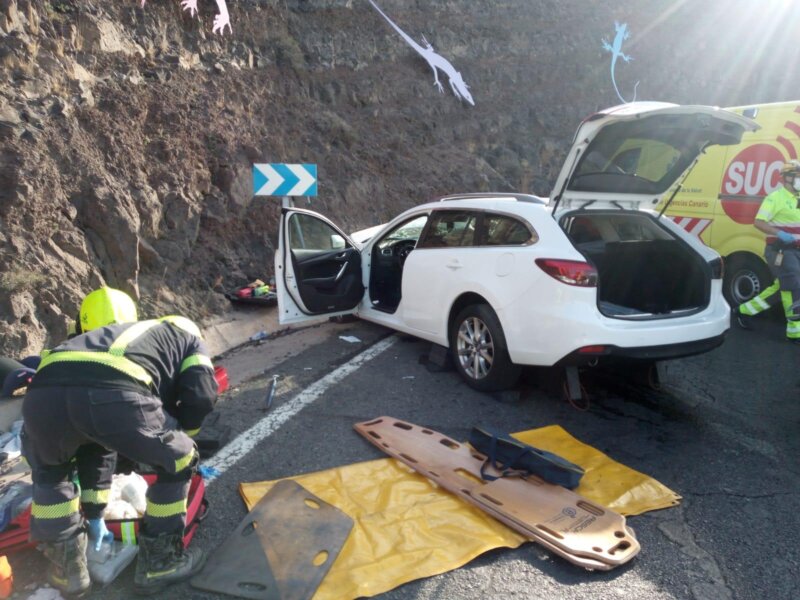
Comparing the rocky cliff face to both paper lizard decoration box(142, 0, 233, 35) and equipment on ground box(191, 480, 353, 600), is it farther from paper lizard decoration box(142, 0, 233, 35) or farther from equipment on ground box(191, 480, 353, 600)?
equipment on ground box(191, 480, 353, 600)

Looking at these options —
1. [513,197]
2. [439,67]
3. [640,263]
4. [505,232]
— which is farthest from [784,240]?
[439,67]

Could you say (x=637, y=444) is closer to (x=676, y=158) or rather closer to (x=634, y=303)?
(x=634, y=303)

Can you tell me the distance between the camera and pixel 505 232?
4652mm

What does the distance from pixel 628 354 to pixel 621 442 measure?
0.61 meters

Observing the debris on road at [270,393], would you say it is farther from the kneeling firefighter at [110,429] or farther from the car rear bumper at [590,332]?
the car rear bumper at [590,332]

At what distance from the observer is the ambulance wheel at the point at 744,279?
7115 mm

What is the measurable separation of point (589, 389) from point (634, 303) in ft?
2.74

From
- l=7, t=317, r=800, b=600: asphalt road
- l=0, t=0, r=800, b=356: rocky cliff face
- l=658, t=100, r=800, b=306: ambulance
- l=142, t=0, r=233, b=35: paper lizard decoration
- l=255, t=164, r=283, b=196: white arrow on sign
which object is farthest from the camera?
l=142, t=0, r=233, b=35: paper lizard decoration

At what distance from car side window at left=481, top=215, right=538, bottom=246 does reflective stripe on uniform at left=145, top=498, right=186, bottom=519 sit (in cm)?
297

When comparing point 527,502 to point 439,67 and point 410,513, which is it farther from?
point 439,67

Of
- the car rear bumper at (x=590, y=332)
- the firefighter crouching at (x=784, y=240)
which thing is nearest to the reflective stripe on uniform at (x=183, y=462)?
the car rear bumper at (x=590, y=332)

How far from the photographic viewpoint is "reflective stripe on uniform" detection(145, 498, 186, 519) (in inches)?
102

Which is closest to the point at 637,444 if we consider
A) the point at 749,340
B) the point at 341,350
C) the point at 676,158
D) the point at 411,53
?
the point at 676,158

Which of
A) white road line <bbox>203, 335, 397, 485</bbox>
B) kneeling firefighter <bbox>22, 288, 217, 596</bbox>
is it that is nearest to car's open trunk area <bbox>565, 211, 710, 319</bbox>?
white road line <bbox>203, 335, 397, 485</bbox>
